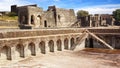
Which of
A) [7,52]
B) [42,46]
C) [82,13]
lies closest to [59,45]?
[42,46]

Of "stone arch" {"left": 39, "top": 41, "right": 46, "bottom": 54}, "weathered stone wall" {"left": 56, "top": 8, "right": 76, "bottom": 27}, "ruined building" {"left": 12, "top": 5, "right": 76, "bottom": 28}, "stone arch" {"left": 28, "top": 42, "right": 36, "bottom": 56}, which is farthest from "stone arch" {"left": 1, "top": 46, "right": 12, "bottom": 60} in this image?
"weathered stone wall" {"left": 56, "top": 8, "right": 76, "bottom": 27}

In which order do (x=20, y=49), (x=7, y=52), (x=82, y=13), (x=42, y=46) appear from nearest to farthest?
(x=7, y=52)
(x=20, y=49)
(x=42, y=46)
(x=82, y=13)

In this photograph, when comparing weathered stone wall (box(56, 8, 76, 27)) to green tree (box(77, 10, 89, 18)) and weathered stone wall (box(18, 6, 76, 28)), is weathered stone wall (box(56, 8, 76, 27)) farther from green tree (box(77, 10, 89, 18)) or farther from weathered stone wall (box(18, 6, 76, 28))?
green tree (box(77, 10, 89, 18))

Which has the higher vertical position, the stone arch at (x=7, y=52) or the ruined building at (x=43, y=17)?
the ruined building at (x=43, y=17)

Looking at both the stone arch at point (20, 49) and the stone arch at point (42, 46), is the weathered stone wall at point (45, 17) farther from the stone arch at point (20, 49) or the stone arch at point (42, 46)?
the stone arch at point (20, 49)

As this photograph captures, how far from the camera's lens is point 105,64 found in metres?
21.1

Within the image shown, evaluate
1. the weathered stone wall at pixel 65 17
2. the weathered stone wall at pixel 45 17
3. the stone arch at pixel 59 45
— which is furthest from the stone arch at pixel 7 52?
the weathered stone wall at pixel 65 17

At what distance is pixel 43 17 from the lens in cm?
3844

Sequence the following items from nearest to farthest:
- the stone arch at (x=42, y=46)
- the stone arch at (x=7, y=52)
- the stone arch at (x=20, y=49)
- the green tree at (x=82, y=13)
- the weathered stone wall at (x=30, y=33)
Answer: the stone arch at (x=7, y=52), the weathered stone wall at (x=30, y=33), the stone arch at (x=20, y=49), the stone arch at (x=42, y=46), the green tree at (x=82, y=13)

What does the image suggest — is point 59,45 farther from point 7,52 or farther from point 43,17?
point 43,17

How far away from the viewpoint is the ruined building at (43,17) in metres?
36.2

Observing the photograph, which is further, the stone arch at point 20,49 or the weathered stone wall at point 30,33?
the stone arch at point 20,49

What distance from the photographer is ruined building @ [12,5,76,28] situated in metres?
36.2

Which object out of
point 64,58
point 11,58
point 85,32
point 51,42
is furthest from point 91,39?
point 11,58
